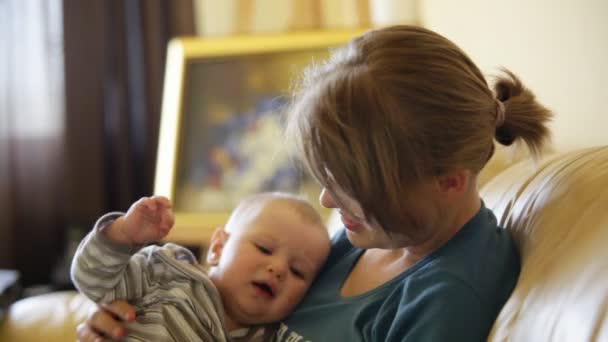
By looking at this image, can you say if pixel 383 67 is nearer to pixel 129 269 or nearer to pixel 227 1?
pixel 129 269

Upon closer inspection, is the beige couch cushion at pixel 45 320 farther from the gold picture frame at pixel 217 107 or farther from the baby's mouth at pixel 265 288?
the gold picture frame at pixel 217 107

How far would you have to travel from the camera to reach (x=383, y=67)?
2.95 ft

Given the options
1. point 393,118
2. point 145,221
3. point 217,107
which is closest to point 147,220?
point 145,221

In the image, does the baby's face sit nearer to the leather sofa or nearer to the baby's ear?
the baby's ear

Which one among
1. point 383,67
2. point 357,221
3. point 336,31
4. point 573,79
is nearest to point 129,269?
point 357,221

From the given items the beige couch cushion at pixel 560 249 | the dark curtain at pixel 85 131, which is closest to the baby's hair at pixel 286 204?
the beige couch cushion at pixel 560 249

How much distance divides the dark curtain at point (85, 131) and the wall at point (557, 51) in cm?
137

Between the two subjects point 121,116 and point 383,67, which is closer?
point 383,67

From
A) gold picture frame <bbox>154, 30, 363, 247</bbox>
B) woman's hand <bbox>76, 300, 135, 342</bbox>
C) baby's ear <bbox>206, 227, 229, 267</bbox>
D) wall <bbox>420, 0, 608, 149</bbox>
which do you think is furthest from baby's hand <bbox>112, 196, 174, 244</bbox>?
gold picture frame <bbox>154, 30, 363, 247</bbox>

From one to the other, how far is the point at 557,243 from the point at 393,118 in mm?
257

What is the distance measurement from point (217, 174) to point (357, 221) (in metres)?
1.46

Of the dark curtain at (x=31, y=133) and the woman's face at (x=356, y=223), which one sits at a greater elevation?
the woman's face at (x=356, y=223)

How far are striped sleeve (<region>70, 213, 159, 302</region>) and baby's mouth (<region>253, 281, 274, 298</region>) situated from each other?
0.60 feet

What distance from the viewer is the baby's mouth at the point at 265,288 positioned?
4.01 feet
